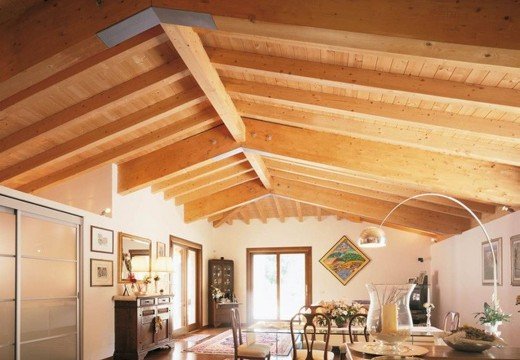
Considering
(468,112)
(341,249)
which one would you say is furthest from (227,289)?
(468,112)

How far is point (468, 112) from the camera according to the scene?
513 cm

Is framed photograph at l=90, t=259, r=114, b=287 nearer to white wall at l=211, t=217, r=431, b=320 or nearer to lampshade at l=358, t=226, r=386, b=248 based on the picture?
lampshade at l=358, t=226, r=386, b=248

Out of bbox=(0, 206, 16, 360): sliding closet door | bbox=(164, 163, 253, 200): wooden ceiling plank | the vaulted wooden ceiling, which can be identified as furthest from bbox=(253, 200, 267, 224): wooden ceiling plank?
bbox=(0, 206, 16, 360): sliding closet door

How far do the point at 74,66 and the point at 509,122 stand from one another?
4.03 m

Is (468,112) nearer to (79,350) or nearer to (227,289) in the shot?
(79,350)

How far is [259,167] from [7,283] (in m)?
4.66

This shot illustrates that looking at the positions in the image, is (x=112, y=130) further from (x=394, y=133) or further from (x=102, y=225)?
(x=394, y=133)

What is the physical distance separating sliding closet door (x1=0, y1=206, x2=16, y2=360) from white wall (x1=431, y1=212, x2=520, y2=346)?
19.1ft

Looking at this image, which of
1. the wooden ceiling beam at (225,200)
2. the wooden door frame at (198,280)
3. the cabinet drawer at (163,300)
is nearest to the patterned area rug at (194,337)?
the wooden door frame at (198,280)

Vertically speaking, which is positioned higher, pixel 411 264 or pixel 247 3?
pixel 247 3

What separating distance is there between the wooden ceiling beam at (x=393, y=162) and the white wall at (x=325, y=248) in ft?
22.2

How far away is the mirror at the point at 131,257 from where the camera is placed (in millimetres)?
8711

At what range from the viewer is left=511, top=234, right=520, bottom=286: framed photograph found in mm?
6627

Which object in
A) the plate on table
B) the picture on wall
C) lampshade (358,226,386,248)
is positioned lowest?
the picture on wall
